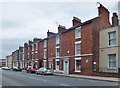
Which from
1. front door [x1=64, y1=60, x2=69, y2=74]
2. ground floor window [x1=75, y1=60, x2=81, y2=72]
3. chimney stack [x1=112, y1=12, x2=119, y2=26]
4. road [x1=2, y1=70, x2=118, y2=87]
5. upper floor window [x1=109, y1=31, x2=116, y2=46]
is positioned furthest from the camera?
front door [x1=64, y1=60, x2=69, y2=74]

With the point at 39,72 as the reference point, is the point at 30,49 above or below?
above

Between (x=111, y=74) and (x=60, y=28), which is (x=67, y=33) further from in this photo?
(x=111, y=74)

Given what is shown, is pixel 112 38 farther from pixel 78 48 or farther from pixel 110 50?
pixel 78 48

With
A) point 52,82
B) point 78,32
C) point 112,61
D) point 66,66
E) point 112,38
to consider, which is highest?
point 78,32

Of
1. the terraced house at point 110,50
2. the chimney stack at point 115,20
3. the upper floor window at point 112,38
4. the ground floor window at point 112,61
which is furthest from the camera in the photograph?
the chimney stack at point 115,20

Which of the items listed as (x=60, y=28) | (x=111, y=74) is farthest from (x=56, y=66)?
(x=111, y=74)

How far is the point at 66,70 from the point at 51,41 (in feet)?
39.2

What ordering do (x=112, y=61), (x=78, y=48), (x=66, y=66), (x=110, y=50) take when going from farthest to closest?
(x=66, y=66), (x=78, y=48), (x=110, y=50), (x=112, y=61)

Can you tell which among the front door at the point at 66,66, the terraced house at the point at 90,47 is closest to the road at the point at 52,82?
the terraced house at the point at 90,47

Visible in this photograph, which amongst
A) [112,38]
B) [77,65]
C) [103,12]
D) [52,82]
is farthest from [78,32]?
[52,82]

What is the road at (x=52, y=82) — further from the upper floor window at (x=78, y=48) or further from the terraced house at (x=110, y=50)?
the upper floor window at (x=78, y=48)

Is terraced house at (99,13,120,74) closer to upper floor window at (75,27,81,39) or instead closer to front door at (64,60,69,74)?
upper floor window at (75,27,81,39)

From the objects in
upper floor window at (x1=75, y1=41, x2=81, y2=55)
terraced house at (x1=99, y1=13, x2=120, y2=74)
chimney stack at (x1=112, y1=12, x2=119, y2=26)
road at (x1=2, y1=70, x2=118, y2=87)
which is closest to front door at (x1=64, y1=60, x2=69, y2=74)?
upper floor window at (x1=75, y1=41, x2=81, y2=55)

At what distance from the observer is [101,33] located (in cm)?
3672
